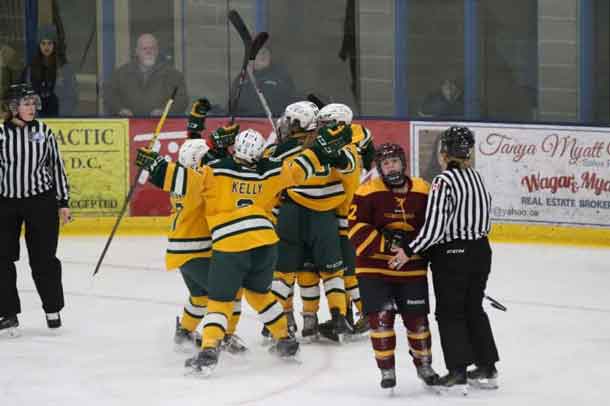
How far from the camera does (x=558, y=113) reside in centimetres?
1127

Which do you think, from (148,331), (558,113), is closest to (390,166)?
(148,331)

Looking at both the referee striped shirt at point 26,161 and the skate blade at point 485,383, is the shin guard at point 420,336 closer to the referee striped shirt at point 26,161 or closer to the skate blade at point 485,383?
the skate blade at point 485,383

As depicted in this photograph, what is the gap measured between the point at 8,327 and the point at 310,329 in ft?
5.00

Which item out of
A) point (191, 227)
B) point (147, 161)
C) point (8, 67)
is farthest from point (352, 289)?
point (8, 67)

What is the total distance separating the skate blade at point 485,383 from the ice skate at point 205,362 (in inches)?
43.2

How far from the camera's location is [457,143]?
604 centimetres

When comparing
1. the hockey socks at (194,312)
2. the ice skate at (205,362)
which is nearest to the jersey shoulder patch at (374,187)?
the ice skate at (205,362)

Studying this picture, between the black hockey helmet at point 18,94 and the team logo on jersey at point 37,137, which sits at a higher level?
the black hockey helmet at point 18,94

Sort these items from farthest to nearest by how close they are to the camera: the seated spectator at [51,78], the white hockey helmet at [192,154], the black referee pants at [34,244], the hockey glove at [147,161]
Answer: the seated spectator at [51,78]
the black referee pants at [34,244]
the white hockey helmet at [192,154]
the hockey glove at [147,161]

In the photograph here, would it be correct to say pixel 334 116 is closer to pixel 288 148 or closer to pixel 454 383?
pixel 288 148

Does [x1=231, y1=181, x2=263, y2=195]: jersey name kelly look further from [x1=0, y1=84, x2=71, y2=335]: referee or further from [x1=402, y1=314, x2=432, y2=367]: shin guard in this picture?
[x1=0, y1=84, x2=71, y2=335]: referee

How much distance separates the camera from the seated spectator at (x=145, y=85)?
11.2m

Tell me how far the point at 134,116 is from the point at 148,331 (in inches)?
137

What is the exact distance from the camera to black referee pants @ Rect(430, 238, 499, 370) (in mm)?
6016
